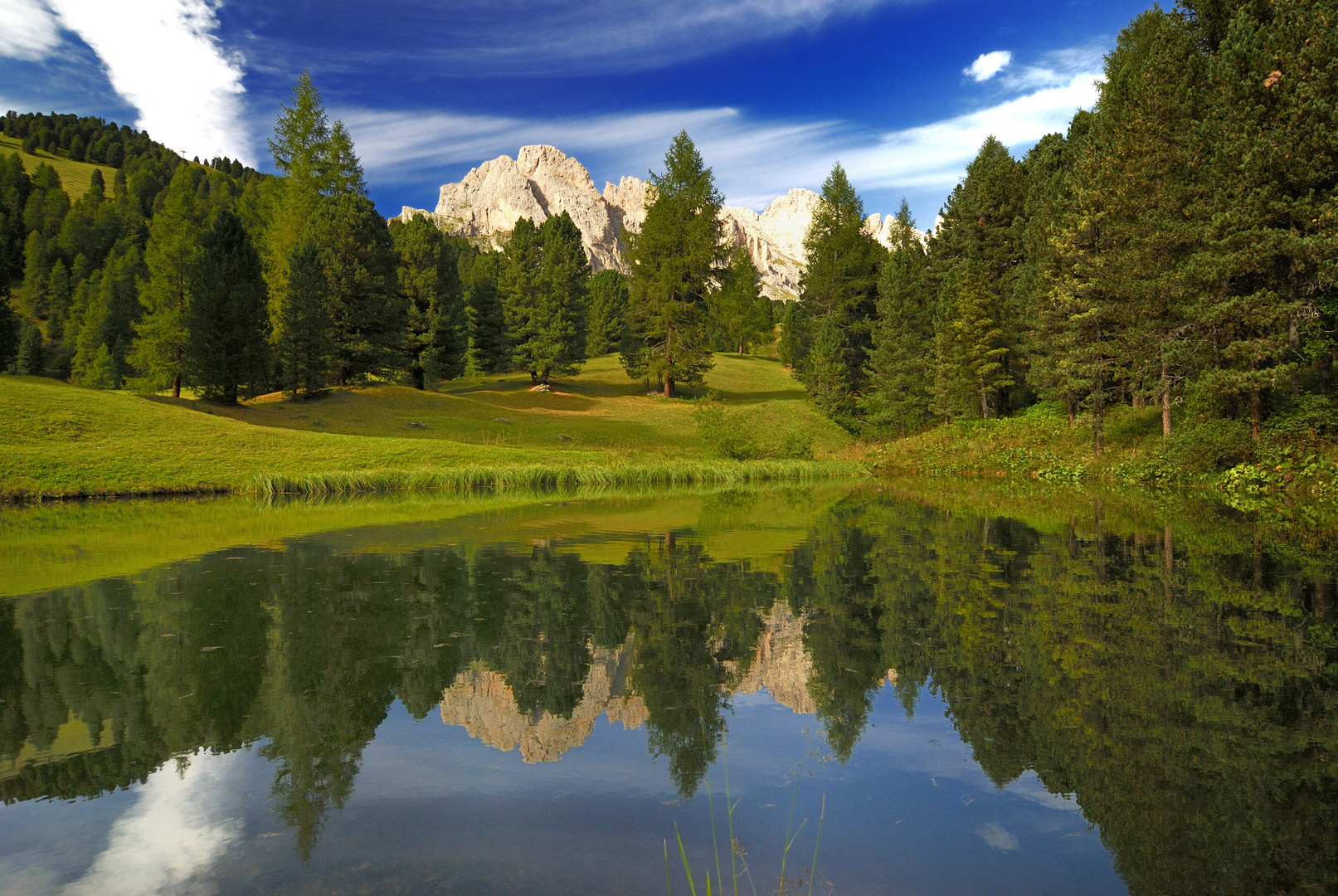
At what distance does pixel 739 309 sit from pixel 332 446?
124 feet

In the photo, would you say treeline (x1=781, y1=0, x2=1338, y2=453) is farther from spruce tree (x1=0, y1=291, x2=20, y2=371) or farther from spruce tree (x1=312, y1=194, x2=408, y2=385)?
spruce tree (x1=0, y1=291, x2=20, y2=371)

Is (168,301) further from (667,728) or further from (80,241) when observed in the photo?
(80,241)

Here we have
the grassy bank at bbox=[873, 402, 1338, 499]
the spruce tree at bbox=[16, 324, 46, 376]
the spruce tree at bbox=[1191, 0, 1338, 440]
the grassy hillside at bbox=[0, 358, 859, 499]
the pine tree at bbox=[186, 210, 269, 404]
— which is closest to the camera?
the spruce tree at bbox=[1191, 0, 1338, 440]

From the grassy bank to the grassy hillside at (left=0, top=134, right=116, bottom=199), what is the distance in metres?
178

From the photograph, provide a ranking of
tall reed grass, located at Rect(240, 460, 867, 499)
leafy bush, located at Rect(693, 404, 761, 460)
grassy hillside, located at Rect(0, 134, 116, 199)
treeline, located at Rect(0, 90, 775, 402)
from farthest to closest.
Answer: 1. grassy hillside, located at Rect(0, 134, 116, 199)
2. treeline, located at Rect(0, 90, 775, 402)
3. leafy bush, located at Rect(693, 404, 761, 460)
4. tall reed grass, located at Rect(240, 460, 867, 499)

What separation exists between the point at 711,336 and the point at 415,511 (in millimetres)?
39233

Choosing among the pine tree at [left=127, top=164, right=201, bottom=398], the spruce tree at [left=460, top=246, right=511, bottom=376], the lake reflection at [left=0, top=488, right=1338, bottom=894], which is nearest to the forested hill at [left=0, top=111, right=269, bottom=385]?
the pine tree at [left=127, top=164, right=201, bottom=398]

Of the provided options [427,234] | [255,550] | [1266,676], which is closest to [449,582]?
[255,550]

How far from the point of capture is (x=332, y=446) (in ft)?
104

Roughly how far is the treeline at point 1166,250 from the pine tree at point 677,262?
14.7 meters

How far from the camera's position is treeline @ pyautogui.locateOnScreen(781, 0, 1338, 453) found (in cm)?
2302

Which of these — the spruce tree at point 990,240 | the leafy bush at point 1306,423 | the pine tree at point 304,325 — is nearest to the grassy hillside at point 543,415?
the pine tree at point 304,325

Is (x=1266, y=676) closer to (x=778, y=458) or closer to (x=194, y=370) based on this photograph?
(x=778, y=458)

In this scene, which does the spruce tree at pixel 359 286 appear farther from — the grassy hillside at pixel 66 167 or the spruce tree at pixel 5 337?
the grassy hillside at pixel 66 167
